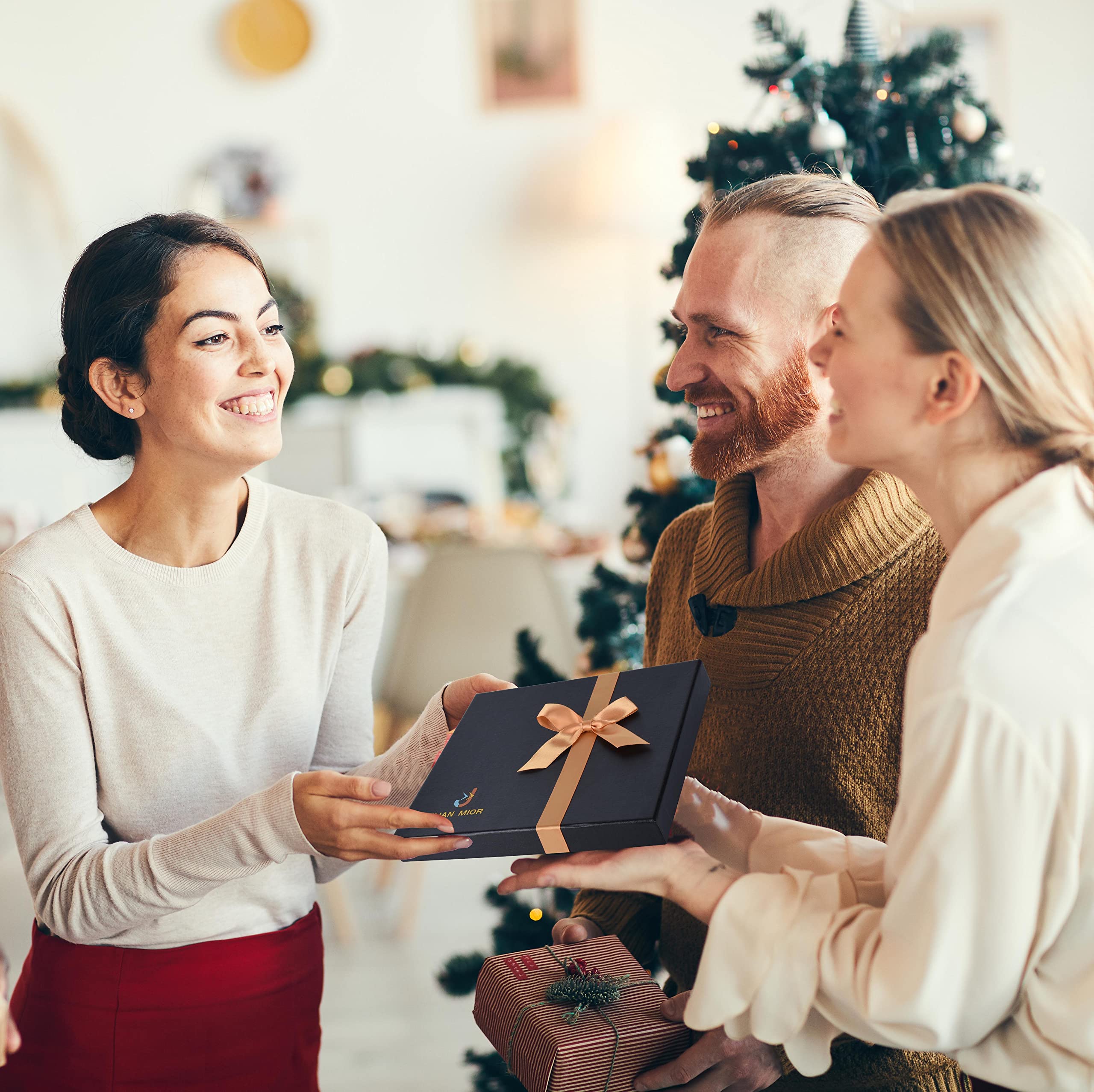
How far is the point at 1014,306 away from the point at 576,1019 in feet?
2.52

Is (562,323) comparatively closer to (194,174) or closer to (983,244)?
(194,174)

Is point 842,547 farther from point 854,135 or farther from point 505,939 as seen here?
point 854,135

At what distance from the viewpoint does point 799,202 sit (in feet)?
4.54

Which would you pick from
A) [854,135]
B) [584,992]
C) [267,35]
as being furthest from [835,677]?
[267,35]

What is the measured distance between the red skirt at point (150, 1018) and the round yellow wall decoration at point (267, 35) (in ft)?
18.7

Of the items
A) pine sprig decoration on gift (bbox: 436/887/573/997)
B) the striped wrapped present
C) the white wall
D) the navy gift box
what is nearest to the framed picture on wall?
the white wall

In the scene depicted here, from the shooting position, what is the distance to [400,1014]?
2.71 m

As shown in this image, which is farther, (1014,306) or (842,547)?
(842,547)

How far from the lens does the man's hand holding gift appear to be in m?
1.02

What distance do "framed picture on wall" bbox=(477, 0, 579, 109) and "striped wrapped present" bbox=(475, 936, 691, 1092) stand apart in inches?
224

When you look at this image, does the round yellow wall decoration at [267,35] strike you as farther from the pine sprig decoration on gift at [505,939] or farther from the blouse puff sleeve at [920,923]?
the blouse puff sleeve at [920,923]

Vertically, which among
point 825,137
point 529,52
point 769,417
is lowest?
point 769,417

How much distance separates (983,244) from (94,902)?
1.09m

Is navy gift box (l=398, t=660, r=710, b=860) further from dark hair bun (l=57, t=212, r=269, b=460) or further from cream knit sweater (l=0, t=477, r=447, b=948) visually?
dark hair bun (l=57, t=212, r=269, b=460)
